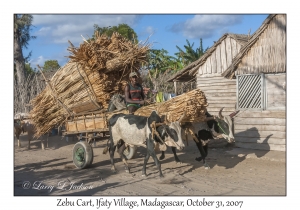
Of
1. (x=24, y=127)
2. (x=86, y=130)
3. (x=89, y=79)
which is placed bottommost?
(x=24, y=127)

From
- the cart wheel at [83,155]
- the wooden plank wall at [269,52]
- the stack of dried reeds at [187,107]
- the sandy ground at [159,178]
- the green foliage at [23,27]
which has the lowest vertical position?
the sandy ground at [159,178]

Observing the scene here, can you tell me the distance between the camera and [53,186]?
24.2ft

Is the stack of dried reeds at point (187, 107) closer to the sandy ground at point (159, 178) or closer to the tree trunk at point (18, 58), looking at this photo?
the sandy ground at point (159, 178)

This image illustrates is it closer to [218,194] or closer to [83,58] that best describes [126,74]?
[83,58]

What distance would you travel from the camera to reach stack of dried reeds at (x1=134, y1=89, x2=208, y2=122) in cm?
790

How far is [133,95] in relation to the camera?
911cm

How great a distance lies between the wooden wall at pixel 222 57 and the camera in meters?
14.8

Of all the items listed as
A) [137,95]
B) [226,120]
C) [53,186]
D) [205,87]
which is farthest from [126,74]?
[205,87]

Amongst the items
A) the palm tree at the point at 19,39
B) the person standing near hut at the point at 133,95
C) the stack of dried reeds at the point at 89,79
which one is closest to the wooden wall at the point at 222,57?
the stack of dried reeds at the point at 89,79

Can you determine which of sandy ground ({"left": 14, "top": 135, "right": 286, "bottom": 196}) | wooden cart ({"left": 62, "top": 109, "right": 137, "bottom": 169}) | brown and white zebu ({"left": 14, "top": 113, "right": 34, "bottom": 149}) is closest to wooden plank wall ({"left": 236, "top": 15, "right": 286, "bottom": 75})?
sandy ground ({"left": 14, "top": 135, "right": 286, "bottom": 196})

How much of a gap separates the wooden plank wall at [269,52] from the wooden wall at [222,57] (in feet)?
12.2

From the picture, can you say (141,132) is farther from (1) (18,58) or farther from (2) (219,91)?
(1) (18,58)

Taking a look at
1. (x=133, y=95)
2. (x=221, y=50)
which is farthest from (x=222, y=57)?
(x=133, y=95)

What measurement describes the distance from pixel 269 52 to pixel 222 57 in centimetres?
457
